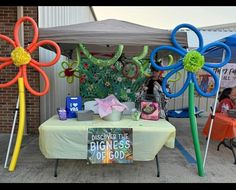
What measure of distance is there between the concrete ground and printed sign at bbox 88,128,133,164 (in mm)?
285

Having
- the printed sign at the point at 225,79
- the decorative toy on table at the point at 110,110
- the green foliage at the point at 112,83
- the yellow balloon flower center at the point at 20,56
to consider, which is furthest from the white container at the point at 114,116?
the printed sign at the point at 225,79

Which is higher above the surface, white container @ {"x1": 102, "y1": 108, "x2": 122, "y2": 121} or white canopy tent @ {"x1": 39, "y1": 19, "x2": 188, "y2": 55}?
white canopy tent @ {"x1": 39, "y1": 19, "x2": 188, "y2": 55}

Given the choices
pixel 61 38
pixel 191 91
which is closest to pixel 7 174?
pixel 61 38

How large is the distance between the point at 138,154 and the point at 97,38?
1.71 m

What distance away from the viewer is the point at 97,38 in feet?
11.0

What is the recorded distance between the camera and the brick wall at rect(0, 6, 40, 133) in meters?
5.08

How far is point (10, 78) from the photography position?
5.16 meters

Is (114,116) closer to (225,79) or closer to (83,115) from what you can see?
(83,115)

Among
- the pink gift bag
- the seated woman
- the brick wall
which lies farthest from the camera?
the brick wall

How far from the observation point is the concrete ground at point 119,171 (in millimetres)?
3129

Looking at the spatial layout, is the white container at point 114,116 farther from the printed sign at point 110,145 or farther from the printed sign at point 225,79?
the printed sign at point 225,79

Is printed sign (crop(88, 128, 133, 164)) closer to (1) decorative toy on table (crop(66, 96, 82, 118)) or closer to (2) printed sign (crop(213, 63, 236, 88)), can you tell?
(1) decorative toy on table (crop(66, 96, 82, 118))

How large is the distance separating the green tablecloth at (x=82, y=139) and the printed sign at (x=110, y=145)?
58 mm

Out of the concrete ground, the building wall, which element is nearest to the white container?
the concrete ground
